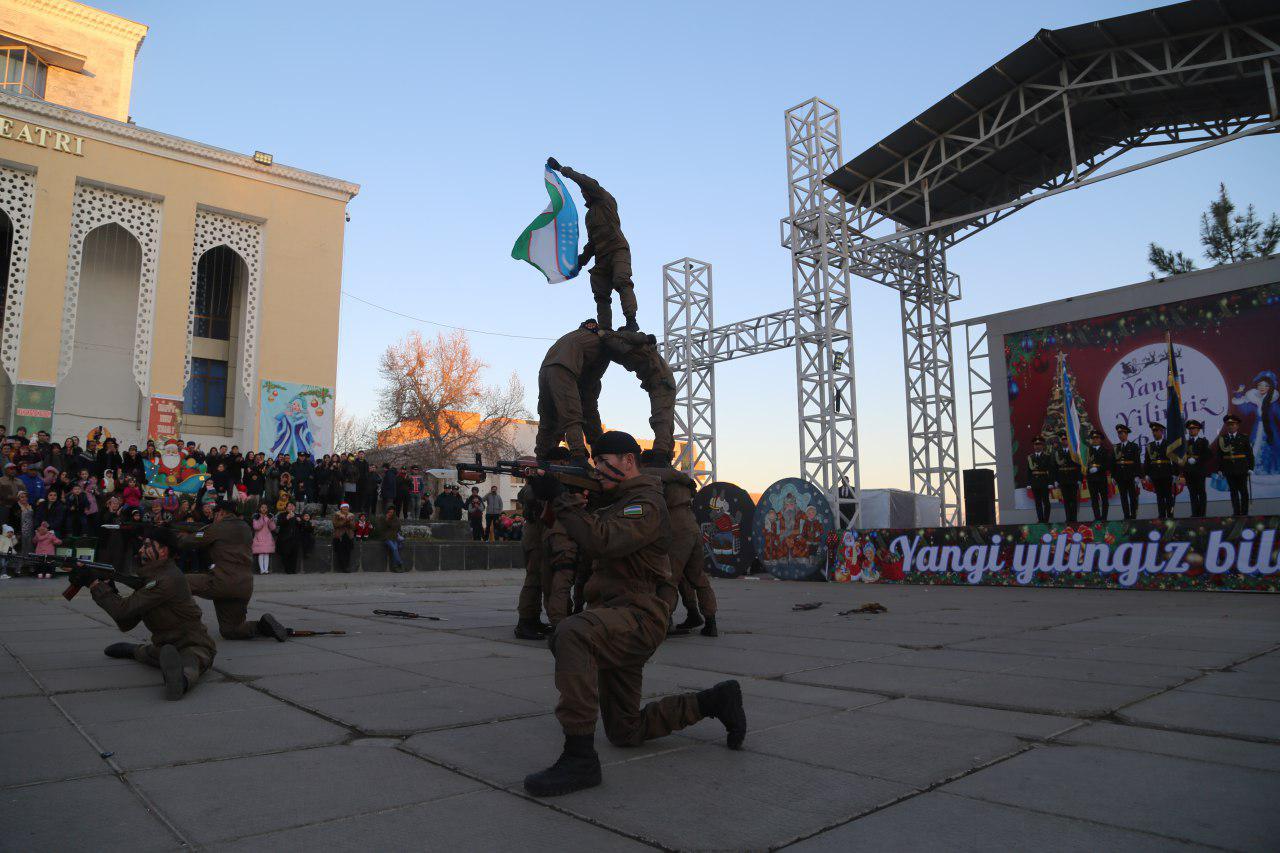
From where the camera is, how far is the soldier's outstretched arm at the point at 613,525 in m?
2.91

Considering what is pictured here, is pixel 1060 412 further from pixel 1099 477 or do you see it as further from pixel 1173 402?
pixel 1099 477

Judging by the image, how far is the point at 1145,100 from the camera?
18031 millimetres

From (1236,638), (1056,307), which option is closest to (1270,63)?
(1056,307)

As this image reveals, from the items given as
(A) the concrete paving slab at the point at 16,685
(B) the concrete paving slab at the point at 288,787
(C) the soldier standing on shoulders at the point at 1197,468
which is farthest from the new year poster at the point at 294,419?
(B) the concrete paving slab at the point at 288,787

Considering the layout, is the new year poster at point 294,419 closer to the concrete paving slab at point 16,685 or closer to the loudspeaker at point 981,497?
the loudspeaker at point 981,497

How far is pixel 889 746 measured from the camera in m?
2.97

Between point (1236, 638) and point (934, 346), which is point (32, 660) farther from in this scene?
point (934, 346)

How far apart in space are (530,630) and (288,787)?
369 cm

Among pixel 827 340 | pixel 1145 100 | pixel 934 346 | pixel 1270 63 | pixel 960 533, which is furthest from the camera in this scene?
pixel 934 346

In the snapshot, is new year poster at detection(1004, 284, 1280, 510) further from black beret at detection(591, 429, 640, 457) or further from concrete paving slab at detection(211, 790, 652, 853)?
concrete paving slab at detection(211, 790, 652, 853)

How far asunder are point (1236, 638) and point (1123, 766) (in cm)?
407

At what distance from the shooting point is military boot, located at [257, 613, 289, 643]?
5.88 meters

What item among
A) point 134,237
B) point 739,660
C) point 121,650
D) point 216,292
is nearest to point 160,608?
point 121,650

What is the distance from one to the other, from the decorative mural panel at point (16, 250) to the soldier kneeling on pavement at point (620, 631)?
2450 centimetres
